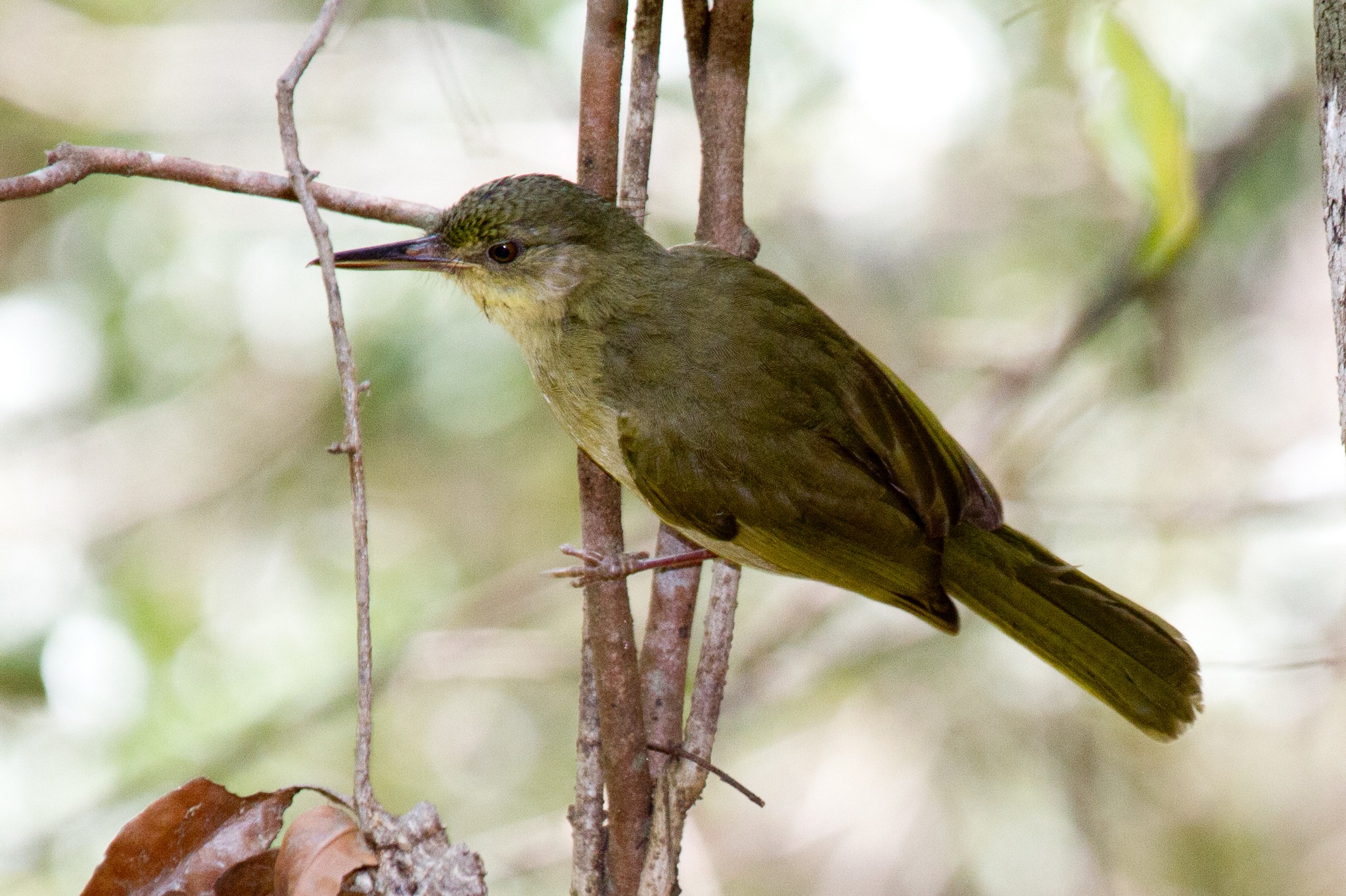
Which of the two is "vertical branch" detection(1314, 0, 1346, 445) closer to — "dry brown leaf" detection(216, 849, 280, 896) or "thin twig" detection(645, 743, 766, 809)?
"thin twig" detection(645, 743, 766, 809)

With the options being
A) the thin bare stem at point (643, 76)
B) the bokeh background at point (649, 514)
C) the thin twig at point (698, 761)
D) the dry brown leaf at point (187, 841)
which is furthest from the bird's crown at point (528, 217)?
the dry brown leaf at point (187, 841)

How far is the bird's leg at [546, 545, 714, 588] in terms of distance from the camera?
212cm

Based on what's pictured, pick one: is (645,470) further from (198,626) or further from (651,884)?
(198,626)

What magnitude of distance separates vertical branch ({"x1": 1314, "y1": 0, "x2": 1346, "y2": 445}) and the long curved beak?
1.71 meters

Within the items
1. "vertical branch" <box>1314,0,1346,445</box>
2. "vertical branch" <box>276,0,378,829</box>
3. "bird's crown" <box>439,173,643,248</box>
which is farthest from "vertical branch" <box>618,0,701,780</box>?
"vertical branch" <box>1314,0,1346,445</box>

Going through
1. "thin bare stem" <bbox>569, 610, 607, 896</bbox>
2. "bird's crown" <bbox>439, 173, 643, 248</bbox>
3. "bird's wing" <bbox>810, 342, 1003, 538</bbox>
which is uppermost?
"bird's crown" <bbox>439, 173, 643, 248</bbox>

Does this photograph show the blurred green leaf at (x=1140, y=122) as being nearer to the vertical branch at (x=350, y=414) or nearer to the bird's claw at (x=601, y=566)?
the bird's claw at (x=601, y=566)

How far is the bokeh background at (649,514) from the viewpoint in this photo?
12.5 ft

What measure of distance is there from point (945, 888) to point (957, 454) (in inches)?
65.5

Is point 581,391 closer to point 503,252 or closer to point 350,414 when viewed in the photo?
point 503,252

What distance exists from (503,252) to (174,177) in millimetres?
904

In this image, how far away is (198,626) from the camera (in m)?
3.77

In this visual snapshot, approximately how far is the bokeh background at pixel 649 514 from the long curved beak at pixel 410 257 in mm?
702

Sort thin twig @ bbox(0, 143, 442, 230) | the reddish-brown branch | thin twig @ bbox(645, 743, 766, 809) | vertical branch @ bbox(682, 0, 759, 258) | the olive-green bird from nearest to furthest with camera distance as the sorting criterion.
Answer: thin twig @ bbox(0, 143, 442, 230) < thin twig @ bbox(645, 743, 766, 809) < the reddish-brown branch < vertical branch @ bbox(682, 0, 759, 258) < the olive-green bird
